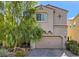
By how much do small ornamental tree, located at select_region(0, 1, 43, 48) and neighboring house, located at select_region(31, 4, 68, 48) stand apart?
0.09 metres

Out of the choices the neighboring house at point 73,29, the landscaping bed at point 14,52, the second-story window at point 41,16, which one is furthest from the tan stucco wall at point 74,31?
the landscaping bed at point 14,52

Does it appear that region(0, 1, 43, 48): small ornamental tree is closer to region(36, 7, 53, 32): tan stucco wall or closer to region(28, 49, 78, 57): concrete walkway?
region(36, 7, 53, 32): tan stucco wall

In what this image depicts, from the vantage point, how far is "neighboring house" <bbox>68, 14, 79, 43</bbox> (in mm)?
3188

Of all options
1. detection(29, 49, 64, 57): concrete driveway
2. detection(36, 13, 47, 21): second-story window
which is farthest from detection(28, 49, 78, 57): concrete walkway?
detection(36, 13, 47, 21): second-story window

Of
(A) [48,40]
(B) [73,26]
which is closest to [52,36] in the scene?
(A) [48,40]

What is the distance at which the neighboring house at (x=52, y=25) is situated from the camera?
10.6 ft

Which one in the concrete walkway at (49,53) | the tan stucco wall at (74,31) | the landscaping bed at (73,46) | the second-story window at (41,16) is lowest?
the concrete walkway at (49,53)

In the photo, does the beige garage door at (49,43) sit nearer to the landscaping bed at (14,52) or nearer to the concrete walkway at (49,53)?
the concrete walkway at (49,53)

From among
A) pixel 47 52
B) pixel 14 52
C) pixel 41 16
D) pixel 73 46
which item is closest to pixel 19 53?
pixel 14 52

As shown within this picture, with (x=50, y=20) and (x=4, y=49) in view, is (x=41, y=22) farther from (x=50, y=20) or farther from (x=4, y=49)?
(x=4, y=49)

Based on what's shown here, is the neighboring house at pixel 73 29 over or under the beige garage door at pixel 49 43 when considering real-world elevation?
over

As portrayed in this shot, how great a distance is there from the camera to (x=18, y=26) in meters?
3.28

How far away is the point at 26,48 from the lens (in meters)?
3.16

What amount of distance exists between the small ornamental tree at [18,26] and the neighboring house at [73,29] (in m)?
0.43
